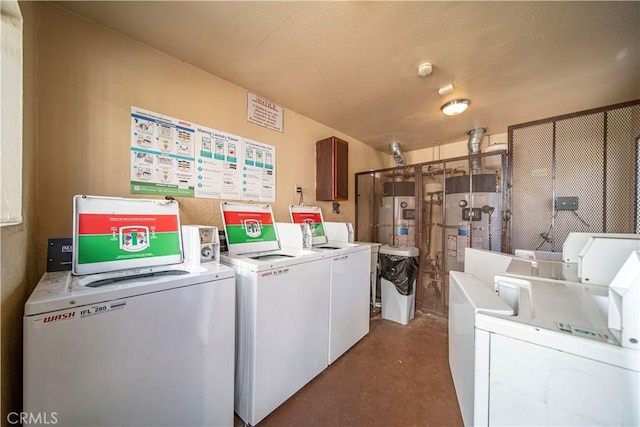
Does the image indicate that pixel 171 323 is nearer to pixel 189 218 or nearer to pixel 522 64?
pixel 189 218

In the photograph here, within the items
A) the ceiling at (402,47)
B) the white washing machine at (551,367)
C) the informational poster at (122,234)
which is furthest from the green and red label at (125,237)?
the white washing machine at (551,367)

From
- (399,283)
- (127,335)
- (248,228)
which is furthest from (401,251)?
(127,335)

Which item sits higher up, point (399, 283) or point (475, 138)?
point (475, 138)

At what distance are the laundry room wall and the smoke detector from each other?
5.22 ft

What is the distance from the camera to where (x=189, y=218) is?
1704mm

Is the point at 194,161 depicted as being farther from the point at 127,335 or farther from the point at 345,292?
the point at 345,292

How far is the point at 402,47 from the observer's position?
1.48m

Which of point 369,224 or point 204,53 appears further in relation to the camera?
point 369,224

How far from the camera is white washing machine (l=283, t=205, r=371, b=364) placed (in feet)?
5.85

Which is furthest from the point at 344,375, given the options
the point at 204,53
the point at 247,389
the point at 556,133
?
the point at 556,133

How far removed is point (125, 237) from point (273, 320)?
935 mm

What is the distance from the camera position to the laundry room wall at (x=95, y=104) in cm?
121

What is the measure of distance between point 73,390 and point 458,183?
3.18 meters

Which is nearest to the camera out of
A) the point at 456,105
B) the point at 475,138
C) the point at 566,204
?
the point at 566,204
